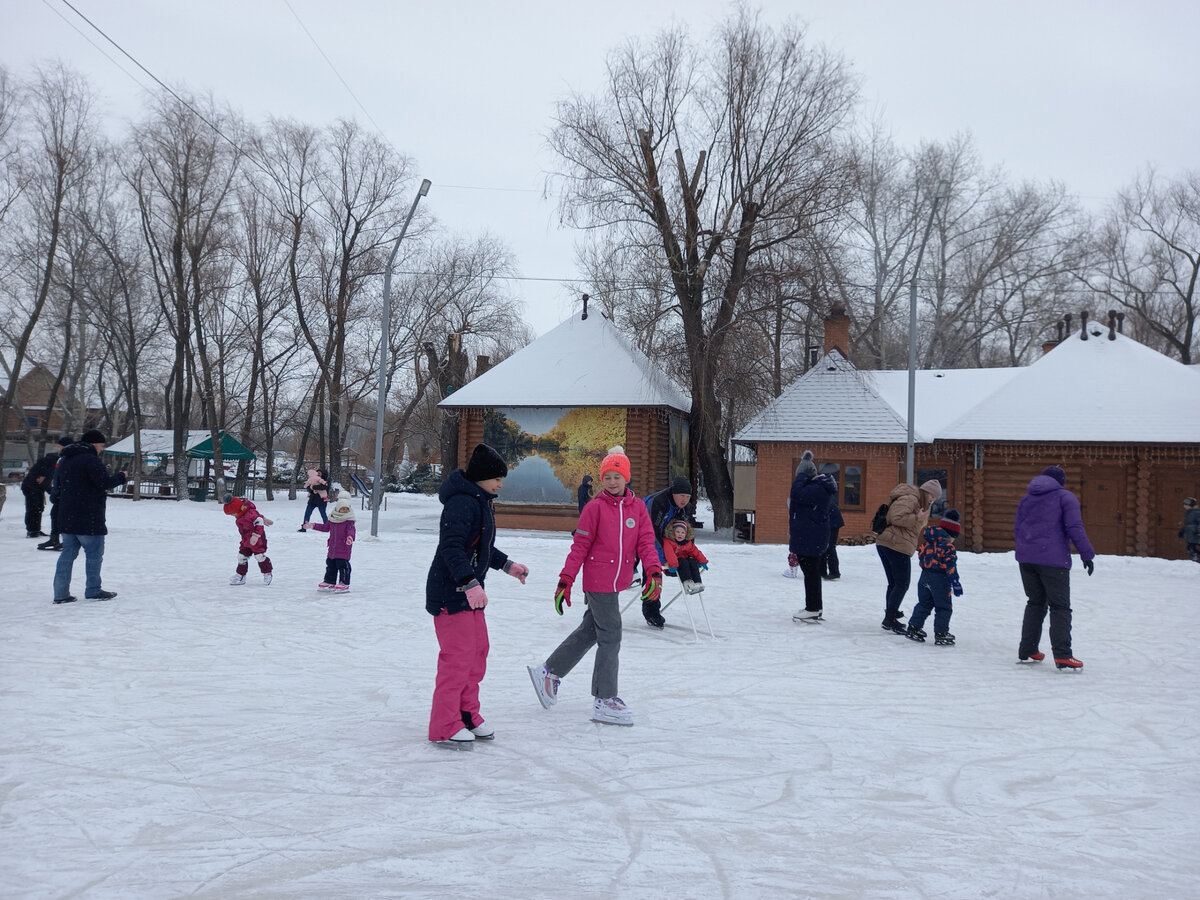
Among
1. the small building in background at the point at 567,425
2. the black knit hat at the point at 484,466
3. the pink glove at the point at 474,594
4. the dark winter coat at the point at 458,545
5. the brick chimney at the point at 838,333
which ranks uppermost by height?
the brick chimney at the point at 838,333

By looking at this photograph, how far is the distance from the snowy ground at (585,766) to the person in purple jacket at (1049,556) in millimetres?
280

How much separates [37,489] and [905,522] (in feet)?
51.4

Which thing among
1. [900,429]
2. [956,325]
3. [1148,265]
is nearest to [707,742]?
[900,429]

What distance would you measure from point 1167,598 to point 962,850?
37.7ft

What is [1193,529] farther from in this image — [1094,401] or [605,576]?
[605,576]

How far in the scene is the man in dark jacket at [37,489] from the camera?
1644cm

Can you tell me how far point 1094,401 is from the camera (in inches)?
915

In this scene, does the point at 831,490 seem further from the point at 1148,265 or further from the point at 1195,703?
the point at 1148,265

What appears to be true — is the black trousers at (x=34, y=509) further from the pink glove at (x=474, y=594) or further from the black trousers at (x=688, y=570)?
the pink glove at (x=474, y=594)

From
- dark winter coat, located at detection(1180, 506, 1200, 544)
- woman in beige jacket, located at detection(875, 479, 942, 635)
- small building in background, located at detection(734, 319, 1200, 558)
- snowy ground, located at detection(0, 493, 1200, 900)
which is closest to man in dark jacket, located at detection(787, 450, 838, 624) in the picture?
snowy ground, located at detection(0, 493, 1200, 900)

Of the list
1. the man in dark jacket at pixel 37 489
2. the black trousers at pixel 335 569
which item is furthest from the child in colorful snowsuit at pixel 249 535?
the man in dark jacket at pixel 37 489

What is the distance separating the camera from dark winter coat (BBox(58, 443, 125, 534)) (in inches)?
375

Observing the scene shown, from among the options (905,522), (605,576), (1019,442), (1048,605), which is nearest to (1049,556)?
(1048,605)

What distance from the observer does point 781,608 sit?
11.2m
